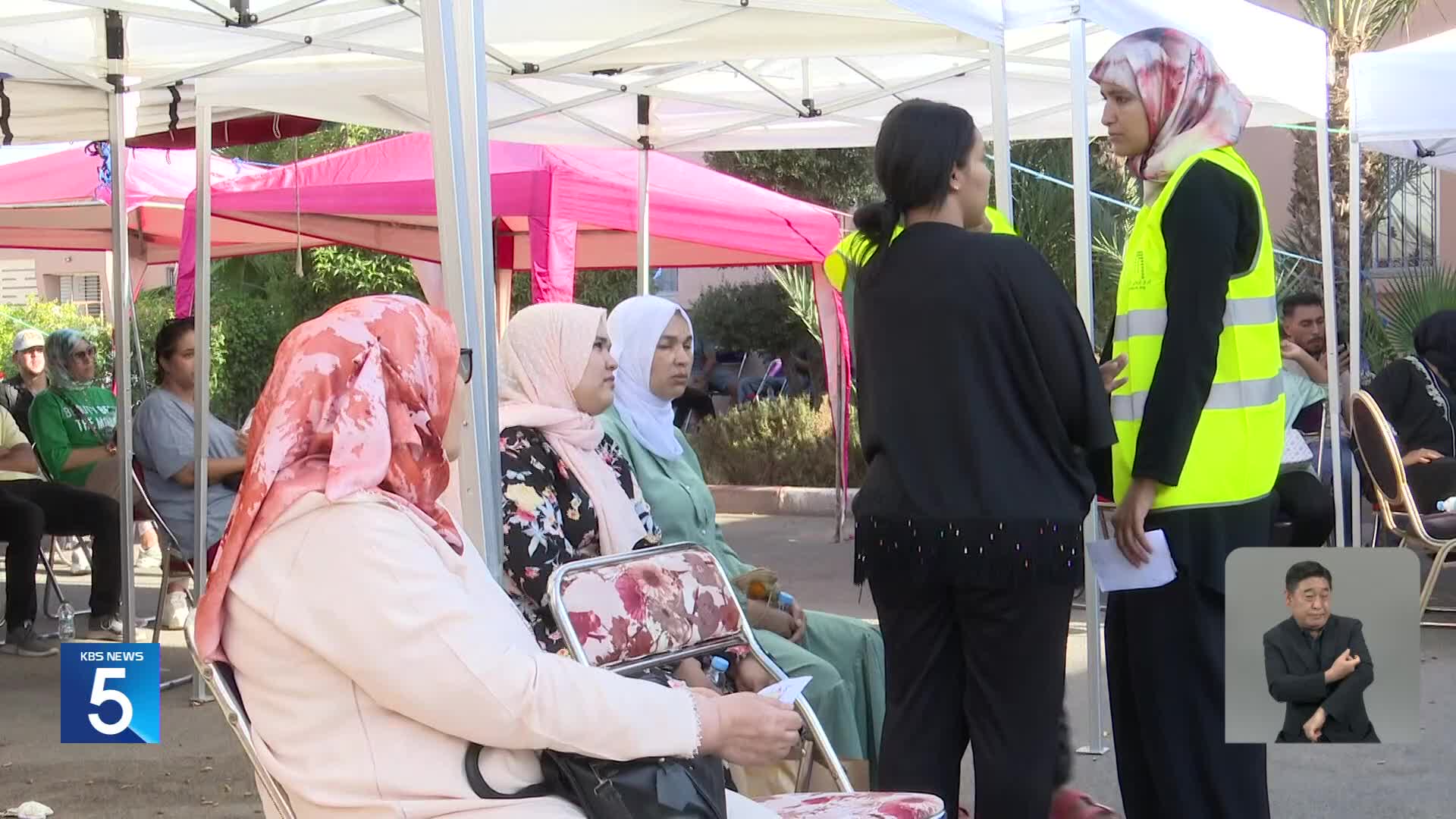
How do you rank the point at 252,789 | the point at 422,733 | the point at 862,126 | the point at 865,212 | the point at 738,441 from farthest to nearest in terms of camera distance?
the point at 738,441 → the point at 862,126 → the point at 252,789 → the point at 865,212 → the point at 422,733

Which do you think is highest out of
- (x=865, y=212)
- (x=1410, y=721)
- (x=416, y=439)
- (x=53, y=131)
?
(x=53, y=131)

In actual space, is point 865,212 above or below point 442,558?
above

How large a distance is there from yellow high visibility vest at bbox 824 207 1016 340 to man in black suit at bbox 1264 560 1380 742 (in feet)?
2.80

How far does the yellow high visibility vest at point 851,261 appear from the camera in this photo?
301 cm

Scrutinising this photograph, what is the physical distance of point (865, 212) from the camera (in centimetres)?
295

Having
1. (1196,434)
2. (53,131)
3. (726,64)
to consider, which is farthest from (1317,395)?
(53,131)

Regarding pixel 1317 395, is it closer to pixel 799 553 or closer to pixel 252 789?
pixel 799 553

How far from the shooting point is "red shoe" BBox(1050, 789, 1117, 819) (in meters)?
3.53

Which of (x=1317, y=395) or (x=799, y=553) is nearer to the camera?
(x=1317, y=395)

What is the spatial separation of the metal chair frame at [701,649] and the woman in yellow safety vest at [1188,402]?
634 millimetres

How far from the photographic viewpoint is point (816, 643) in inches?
160

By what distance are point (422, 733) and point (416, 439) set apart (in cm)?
40

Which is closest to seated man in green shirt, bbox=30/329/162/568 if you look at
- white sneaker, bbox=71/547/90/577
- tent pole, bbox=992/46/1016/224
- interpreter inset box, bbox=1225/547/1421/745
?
white sneaker, bbox=71/547/90/577

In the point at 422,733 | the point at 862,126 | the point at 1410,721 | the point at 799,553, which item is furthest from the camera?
the point at 799,553
